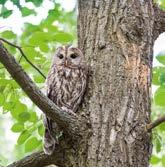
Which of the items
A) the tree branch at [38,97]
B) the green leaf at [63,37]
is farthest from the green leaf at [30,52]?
the tree branch at [38,97]

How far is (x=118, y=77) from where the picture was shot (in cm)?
219

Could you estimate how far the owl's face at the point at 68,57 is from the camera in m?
2.40

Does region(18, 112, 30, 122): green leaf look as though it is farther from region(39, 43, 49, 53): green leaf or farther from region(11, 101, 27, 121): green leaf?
region(39, 43, 49, 53): green leaf

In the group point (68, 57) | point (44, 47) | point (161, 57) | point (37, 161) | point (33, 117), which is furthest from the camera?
point (33, 117)

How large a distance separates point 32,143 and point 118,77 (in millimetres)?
632

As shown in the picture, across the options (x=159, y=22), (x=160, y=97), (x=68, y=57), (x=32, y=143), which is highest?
(x=159, y=22)

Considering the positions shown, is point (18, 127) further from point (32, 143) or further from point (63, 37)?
point (63, 37)

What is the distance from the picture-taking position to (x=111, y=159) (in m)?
2.02

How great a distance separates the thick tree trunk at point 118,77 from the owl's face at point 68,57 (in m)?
0.04

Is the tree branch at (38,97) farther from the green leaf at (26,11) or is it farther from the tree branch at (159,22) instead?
the green leaf at (26,11)

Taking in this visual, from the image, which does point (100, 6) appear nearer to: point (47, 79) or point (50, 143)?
point (47, 79)

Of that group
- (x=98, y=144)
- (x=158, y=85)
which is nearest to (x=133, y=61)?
(x=158, y=85)

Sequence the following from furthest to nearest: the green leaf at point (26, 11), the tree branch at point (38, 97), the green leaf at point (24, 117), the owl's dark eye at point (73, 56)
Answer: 1. the green leaf at point (26, 11)
2. the green leaf at point (24, 117)
3. the owl's dark eye at point (73, 56)
4. the tree branch at point (38, 97)

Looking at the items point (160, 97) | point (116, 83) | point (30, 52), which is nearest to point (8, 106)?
point (30, 52)
